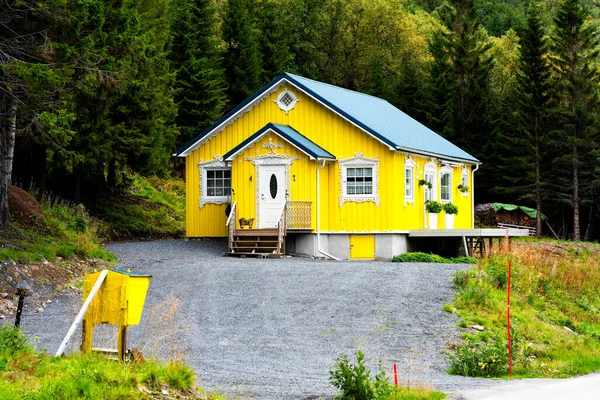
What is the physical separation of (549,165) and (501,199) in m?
4.51

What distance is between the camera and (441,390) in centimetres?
1107

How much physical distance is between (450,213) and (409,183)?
313 cm

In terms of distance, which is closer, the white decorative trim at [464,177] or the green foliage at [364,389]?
the green foliage at [364,389]

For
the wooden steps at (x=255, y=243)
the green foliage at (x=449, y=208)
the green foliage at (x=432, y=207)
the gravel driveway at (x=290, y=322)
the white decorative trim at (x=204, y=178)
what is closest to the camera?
the gravel driveway at (x=290, y=322)

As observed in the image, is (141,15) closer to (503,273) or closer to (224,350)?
(503,273)

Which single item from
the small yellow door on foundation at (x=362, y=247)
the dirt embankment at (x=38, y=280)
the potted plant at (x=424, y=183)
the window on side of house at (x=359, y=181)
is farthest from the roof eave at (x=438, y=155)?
the dirt embankment at (x=38, y=280)

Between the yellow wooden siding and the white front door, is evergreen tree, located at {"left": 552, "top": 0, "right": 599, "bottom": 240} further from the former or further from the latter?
→ the white front door

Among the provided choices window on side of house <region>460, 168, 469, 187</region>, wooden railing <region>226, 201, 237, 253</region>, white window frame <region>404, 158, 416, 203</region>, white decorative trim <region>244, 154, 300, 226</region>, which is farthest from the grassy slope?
window on side of house <region>460, 168, 469, 187</region>

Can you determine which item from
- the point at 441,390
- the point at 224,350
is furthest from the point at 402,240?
the point at 441,390

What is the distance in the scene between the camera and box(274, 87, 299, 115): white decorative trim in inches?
1118

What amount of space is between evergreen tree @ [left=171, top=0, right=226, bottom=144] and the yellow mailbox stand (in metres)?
29.9

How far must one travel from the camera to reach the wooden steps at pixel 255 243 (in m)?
25.8

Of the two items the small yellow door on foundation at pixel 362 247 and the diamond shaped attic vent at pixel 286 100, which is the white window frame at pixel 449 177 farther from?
the diamond shaped attic vent at pixel 286 100

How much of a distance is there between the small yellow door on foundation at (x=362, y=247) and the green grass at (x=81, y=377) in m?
17.6
